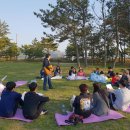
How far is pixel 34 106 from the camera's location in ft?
25.6

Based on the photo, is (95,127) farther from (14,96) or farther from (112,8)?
(112,8)

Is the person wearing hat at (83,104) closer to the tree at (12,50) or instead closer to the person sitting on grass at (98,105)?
the person sitting on grass at (98,105)

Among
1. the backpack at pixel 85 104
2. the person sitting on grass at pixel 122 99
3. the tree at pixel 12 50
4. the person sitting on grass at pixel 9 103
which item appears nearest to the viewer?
the backpack at pixel 85 104

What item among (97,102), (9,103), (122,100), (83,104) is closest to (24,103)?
(9,103)

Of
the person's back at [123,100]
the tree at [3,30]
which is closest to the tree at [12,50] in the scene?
the tree at [3,30]

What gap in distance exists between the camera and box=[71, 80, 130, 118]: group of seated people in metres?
7.82

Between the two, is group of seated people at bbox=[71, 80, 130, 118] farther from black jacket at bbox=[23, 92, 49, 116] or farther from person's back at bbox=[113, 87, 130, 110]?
black jacket at bbox=[23, 92, 49, 116]

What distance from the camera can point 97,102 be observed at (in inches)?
320

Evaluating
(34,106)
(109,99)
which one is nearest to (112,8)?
(109,99)

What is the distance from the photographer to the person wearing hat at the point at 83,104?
779 centimetres

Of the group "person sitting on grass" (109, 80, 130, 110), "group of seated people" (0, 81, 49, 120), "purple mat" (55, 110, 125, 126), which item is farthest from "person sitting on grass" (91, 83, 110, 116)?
"group of seated people" (0, 81, 49, 120)

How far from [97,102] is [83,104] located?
532mm

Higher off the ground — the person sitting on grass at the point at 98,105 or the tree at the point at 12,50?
the tree at the point at 12,50

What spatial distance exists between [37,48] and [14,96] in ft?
148
